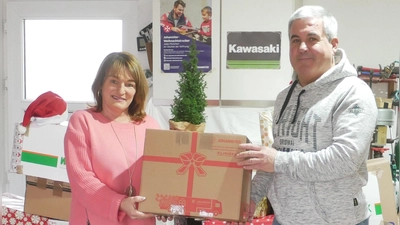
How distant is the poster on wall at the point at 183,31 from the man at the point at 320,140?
161 centimetres

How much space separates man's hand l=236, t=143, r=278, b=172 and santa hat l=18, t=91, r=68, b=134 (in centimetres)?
Result: 139

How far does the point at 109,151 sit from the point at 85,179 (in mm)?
138

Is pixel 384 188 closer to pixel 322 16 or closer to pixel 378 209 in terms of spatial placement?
pixel 378 209

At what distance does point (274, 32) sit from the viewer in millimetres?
3008

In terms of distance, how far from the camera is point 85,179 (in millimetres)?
1591

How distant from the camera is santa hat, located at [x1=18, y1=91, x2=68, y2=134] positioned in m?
2.45

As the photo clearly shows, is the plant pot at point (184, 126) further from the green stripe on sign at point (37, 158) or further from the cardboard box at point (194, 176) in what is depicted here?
the green stripe on sign at point (37, 158)

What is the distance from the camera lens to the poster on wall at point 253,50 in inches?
119

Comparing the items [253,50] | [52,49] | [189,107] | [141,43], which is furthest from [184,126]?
[52,49]

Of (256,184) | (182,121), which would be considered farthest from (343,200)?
(182,121)

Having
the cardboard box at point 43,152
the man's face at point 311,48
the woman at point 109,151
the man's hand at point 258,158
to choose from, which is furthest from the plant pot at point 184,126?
the cardboard box at point 43,152

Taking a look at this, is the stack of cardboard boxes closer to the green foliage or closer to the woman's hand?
the green foliage

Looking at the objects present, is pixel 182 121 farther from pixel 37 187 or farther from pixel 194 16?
pixel 194 16

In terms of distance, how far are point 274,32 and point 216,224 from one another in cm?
141
